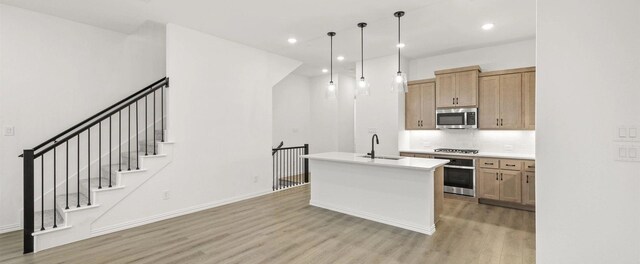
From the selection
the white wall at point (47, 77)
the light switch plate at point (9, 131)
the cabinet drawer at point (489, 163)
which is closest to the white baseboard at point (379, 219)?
the cabinet drawer at point (489, 163)

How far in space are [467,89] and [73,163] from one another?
21.5 ft

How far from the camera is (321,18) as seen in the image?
3.93 m

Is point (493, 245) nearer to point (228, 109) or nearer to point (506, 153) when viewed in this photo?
point (506, 153)

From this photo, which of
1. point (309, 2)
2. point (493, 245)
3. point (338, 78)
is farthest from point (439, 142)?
point (309, 2)

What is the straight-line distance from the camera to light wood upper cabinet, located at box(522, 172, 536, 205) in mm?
4312

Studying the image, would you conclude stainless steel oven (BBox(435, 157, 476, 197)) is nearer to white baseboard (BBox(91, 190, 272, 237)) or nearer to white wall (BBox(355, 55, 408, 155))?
white wall (BBox(355, 55, 408, 155))

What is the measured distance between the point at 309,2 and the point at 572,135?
294 cm

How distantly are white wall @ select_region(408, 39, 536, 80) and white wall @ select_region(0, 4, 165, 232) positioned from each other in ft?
16.6

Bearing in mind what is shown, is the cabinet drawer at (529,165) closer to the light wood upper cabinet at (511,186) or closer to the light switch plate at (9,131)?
the light wood upper cabinet at (511,186)

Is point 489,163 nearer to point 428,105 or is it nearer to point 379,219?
point 428,105

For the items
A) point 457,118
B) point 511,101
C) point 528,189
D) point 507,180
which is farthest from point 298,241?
point 511,101

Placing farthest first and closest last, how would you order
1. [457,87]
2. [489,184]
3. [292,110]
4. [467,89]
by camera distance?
[292,110] → [457,87] → [467,89] → [489,184]

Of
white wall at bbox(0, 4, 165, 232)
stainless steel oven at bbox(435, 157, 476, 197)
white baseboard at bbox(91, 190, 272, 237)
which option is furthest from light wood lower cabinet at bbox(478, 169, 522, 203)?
white wall at bbox(0, 4, 165, 232)

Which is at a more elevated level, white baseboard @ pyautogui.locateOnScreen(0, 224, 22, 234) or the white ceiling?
the white ceiling
